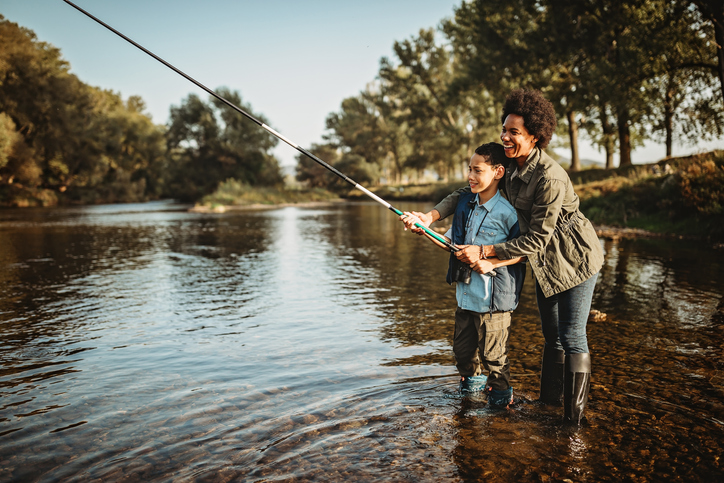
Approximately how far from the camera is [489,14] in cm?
3722

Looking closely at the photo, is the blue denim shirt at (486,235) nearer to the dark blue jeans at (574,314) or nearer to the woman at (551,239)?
the woman at (551,239)

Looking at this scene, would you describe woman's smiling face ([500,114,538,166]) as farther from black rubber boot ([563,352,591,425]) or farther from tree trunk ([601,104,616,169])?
tree trunk ([601,104,616,169])

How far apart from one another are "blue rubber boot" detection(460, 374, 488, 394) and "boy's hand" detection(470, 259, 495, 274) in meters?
1.03

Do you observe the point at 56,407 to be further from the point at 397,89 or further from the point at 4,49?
the point at 397,89

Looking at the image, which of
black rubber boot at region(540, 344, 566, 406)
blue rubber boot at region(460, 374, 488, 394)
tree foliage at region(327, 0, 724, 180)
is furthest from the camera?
tree foliage at region(327, 0, 724, 180)

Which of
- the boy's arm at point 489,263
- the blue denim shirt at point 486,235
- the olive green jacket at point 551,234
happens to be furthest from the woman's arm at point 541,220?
the blue denim shirt at point 486,235

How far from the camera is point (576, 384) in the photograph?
12.8 ft

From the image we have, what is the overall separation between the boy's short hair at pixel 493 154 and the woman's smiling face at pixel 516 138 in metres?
0.11

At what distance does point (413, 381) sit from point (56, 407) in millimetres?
3110

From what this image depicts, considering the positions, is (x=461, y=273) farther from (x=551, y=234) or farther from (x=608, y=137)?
(x=608, y=137)

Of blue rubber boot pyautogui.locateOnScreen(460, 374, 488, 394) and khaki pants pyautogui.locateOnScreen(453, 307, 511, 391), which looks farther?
blue rubber boot pyautogui.locateOnScreen(460, 374, 488, 394)

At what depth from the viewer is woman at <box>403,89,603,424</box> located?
379cm

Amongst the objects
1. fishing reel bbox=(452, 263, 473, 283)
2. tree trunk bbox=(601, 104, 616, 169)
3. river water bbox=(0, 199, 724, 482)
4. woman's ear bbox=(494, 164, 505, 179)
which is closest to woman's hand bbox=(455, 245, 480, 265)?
fishing reel bbox=(452, 263, 473, 283)

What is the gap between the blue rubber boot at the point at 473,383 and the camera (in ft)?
14.5
